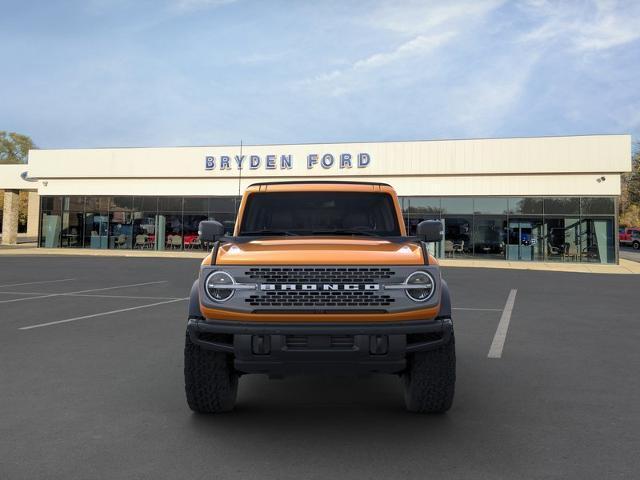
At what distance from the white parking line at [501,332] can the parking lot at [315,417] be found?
59 millimetres

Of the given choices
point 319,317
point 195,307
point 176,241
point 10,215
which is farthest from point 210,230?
point 10,215

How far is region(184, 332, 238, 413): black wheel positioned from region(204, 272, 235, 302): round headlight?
427mm

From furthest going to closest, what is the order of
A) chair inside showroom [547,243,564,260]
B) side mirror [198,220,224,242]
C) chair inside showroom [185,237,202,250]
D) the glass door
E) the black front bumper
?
chair inside showroom [185,237,202,250] → the glass door → chair inside showroom [547,243,564,260] → side mirror [198,220,224,242] → the black front bumper

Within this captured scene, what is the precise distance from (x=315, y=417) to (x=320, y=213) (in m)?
1.94

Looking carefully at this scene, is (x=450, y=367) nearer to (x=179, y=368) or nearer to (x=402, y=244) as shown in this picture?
(x=402, y=244)

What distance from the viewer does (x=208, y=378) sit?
4.19 metres

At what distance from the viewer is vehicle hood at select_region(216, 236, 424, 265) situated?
3916 mm

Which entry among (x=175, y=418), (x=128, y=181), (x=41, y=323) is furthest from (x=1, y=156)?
(x=175, y=418)

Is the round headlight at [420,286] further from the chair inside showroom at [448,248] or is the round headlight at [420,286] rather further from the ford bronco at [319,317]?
the chair inside showroom at [448,248]

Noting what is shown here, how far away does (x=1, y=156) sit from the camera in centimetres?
8044

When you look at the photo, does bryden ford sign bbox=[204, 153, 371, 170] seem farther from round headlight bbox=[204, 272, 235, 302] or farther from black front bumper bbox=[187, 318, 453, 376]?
black front bumper bbox=[187, 318, 453, 376]

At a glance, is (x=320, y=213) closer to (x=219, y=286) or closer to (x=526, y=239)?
(x=219, y=286)

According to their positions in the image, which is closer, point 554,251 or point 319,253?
point 319,253

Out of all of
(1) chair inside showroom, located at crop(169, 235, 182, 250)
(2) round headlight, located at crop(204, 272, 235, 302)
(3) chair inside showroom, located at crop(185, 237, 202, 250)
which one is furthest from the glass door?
(2) round headlight, located at crop(204, 272, 235, 302)
